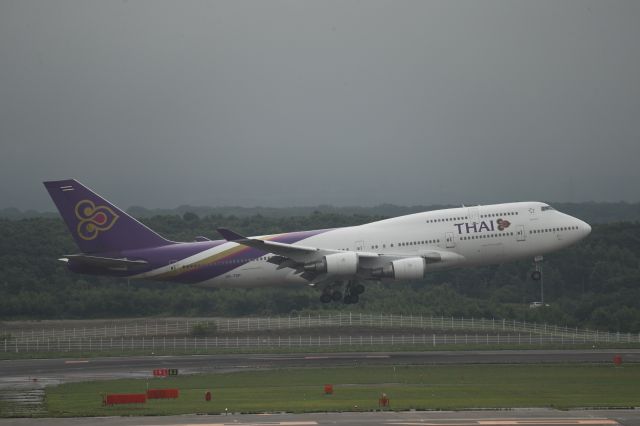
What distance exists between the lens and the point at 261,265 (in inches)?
2495

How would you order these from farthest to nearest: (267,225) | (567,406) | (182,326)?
(267,225), (182,326), (567,406)

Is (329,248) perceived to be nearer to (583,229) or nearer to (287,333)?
(287,333)

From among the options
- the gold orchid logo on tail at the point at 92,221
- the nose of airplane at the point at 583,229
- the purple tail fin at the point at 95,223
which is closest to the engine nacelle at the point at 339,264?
the purple tail fin at the point at 95,223

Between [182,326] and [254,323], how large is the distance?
5.02 m

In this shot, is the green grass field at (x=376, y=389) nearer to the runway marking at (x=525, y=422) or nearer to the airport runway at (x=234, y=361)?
the airport runway at (x=234, y=361)

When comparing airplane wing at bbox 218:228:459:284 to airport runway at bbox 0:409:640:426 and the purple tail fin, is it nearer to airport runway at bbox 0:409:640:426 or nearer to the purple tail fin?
the purple tail fin

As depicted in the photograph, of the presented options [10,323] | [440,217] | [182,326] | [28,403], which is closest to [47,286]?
[10,323]

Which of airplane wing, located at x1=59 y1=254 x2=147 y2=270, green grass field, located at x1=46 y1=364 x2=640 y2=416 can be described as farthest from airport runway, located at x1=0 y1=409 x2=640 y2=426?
airplane wing, located at x1=59 y1=254 x2=147 y2=270

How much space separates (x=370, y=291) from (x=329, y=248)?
114 ft

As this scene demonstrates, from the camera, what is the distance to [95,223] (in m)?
64.9

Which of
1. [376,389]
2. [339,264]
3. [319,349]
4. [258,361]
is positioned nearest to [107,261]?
[258,361]

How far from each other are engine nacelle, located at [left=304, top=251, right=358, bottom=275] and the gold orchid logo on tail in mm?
13667

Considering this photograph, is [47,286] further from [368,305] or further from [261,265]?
[261,265]

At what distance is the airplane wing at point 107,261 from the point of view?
A: 62500 millimetres
